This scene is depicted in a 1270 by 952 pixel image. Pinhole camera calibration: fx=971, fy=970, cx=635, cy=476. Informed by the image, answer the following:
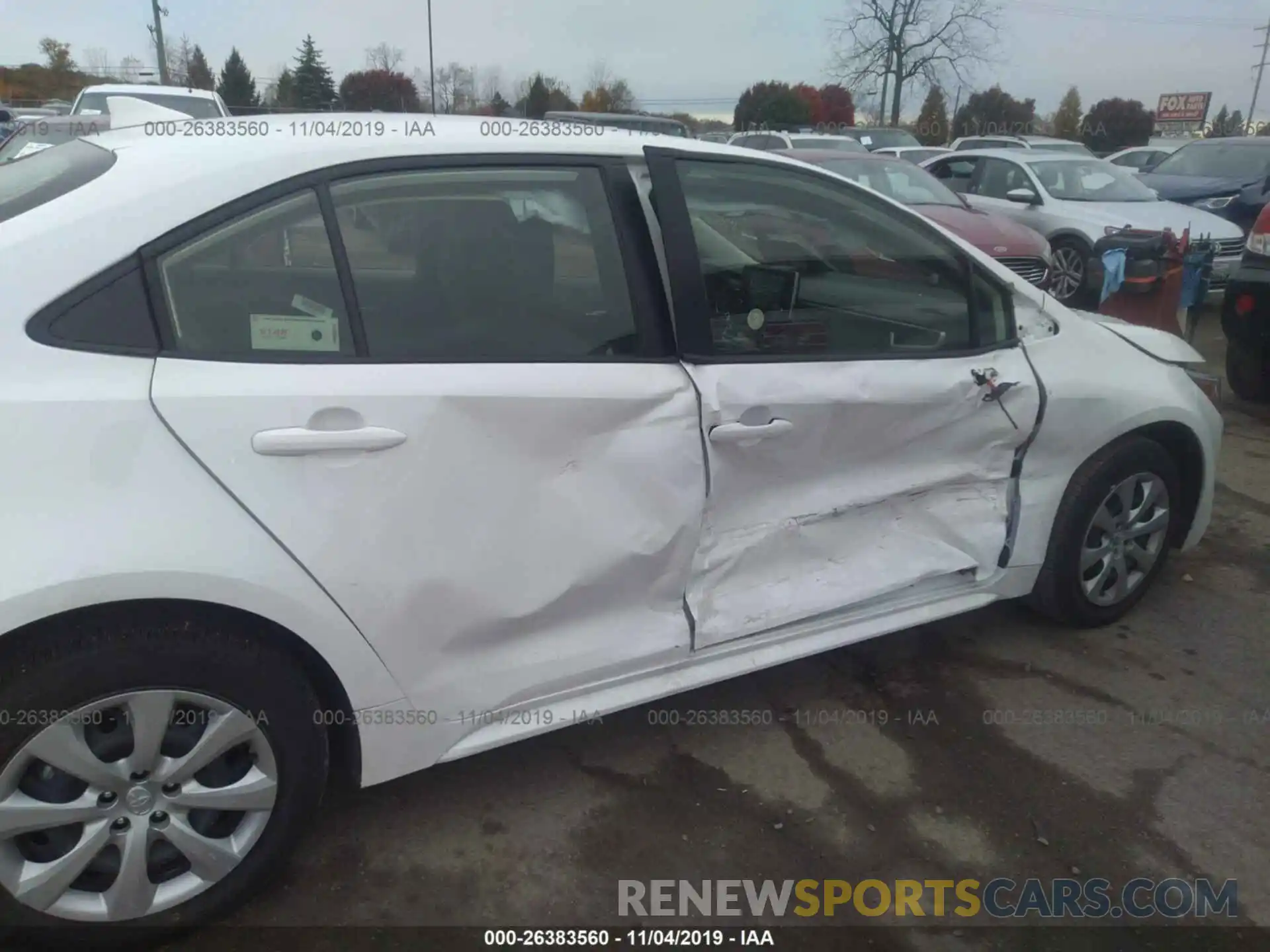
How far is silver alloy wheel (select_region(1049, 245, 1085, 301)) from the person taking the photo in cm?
964

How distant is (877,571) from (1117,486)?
1083 millimetres

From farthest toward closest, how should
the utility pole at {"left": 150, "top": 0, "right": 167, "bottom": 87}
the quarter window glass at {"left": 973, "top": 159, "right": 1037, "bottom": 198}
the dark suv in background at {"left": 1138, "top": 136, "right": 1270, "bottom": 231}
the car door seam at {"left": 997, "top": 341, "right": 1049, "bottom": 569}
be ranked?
1. the utility pole at {"left": 150, "top": 0, "right": 167, "bottom": 87}
2. the dark suv in background at {"left": 1138, "top": 136, "right": 1270, "bottom": 231}
3. the quarter window glass at {"left": 973, "top": 159, "right": 1037, "bottom": 198}
4. the car door seam at {"left": 997, "top": 341, "right": 1049, "bottom": 569}

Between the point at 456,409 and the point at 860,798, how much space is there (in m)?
1.56

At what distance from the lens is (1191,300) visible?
7203mm

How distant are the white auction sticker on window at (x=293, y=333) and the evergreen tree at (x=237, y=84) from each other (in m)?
43.1

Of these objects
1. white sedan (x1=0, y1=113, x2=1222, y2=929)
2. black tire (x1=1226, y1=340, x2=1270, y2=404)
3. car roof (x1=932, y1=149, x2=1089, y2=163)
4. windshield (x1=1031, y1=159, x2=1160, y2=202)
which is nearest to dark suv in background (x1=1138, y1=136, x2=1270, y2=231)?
windshield (x1=1031, y1=159, x2=1160, y2=202)

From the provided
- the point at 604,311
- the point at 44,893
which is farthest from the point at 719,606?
the point at 44,893

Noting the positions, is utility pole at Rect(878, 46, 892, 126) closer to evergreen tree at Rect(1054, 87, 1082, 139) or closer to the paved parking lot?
evergreen tree at Rect(1054, 87, 1082, 139)

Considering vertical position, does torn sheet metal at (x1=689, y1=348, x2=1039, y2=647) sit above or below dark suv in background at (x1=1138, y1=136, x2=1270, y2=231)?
below

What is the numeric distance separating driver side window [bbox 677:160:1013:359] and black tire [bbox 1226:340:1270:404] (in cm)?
381

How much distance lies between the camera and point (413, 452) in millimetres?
2098

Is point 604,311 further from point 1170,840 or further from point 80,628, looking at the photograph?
point 1170,840

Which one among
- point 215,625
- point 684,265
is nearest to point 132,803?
point 215,625
